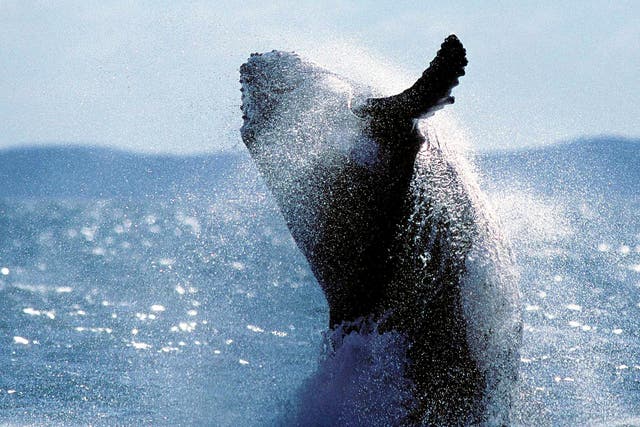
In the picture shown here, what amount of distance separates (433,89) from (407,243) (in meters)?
0.99

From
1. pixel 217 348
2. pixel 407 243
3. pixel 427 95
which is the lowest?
pixel 217 348

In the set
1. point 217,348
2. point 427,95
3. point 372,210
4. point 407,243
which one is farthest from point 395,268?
point 217,348

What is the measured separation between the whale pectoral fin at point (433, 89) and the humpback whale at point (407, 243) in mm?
21

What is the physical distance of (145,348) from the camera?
9516 millimetres

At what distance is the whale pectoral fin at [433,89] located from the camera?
4168 millimetres

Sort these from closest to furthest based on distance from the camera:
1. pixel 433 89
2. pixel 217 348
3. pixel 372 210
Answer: pixel 433 89 → pixel 372 210 → pixel 217 348

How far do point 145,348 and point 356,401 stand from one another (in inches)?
205

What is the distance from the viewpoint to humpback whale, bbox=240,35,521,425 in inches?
183

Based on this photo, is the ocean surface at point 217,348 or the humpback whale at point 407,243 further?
the ocean surface at point 217,348

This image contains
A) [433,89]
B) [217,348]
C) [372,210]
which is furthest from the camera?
[217,348]

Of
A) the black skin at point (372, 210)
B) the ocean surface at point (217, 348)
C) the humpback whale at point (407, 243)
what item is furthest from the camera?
the ocean surface at point (217, 348)

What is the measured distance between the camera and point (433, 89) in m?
4.25

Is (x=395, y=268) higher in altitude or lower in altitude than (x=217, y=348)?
higher

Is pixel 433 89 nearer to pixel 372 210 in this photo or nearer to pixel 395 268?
pixel 372 210
